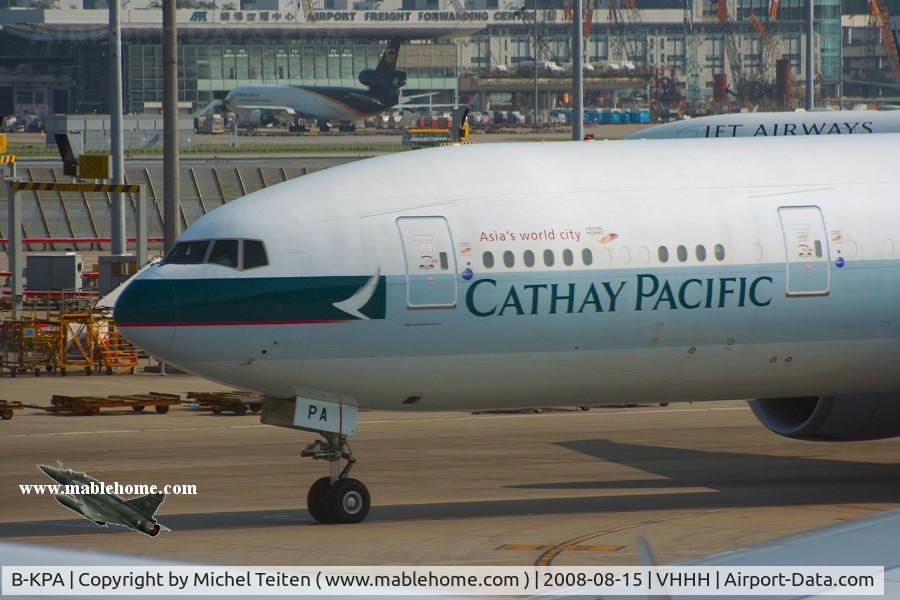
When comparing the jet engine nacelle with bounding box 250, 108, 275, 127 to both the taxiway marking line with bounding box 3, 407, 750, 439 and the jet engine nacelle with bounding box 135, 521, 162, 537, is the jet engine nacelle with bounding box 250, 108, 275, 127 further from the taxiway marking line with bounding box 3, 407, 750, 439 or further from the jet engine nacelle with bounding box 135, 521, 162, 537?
the jet engine nacelle with bounding box 135, 521, 162, 537

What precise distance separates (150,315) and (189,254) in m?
1.09

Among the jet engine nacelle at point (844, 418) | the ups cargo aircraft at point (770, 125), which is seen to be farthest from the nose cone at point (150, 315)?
the ups cargo aircraft at point (770, 125)

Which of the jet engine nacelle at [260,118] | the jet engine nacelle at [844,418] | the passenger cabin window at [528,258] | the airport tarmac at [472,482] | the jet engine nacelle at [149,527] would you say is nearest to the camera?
the airport tarmac at [472,482]

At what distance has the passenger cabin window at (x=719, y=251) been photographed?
21.2 meters

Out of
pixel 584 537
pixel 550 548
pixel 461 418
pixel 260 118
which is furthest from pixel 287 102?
pixel 550 548

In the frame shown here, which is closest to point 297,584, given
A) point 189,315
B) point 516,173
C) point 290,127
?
point 189,315

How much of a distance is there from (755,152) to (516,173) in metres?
3.80

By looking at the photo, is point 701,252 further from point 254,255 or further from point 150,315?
point 150,315

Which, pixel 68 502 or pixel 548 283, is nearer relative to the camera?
pixel 548 283

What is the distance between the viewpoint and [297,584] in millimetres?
7965

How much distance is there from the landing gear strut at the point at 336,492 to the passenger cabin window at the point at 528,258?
344 centimetres

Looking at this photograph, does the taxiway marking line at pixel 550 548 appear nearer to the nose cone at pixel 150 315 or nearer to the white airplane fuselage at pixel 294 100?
the nose cone at pixel 150 315

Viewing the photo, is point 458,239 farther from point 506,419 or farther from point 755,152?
point 506,419

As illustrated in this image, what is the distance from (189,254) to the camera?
20.2 meters
